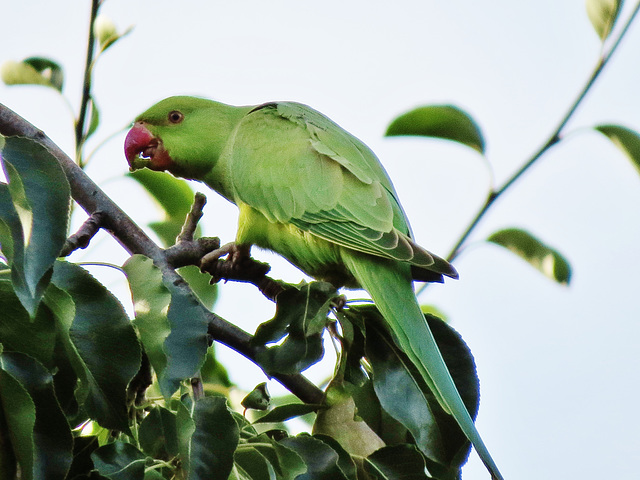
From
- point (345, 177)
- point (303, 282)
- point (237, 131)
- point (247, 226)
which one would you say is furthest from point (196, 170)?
point (303, 282)

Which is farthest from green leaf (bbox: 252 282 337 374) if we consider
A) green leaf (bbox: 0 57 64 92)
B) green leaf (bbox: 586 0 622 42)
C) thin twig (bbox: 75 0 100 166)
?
green leaf (bbox: 0 57 64 92)

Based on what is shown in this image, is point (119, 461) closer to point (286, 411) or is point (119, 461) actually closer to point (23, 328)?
point (23, 328)

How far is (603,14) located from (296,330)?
157cm

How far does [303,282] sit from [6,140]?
74cm

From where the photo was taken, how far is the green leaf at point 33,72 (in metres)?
2.88

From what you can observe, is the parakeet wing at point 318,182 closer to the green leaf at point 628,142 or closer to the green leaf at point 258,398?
the green leaf at point 258,398

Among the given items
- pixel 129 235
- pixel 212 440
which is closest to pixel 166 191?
pixel 129 235

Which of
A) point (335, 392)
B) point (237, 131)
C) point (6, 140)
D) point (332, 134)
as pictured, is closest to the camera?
point (6, 140)

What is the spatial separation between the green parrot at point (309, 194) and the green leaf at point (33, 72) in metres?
0.35

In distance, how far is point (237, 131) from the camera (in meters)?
2.76

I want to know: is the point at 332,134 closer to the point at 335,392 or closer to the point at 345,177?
the point at 345,177

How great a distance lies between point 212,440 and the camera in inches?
50.7

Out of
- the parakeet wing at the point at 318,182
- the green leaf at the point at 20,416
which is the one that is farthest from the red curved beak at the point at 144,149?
the green leaf at the point at 20,416

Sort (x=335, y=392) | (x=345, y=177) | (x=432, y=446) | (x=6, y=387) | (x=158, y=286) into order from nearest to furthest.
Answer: (x=6, y=387)
(x=158, y=286)
(x=432, y=446)
(x=335, y=392)
(x=345, y=177)
